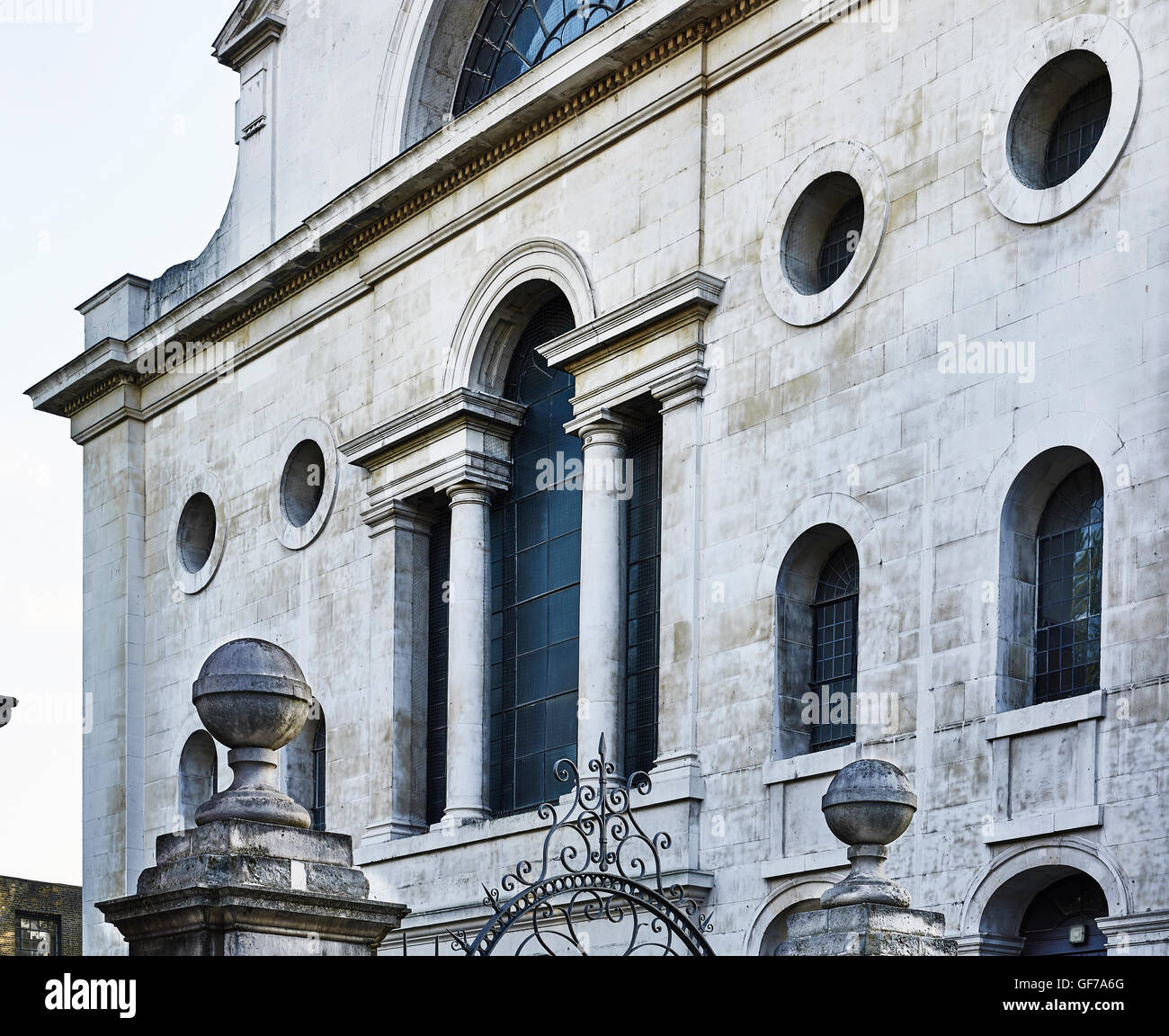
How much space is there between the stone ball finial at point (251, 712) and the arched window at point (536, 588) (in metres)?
13.7

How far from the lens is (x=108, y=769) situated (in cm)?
3319

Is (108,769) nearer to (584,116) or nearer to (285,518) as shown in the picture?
(285,518)

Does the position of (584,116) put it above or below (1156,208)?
above

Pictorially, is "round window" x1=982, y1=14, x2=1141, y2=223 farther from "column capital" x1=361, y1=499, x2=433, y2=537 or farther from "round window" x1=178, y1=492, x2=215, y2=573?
"round window" x1=178, y1=492, x2=215, y2=573

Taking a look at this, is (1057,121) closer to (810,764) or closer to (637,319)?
(637,319)

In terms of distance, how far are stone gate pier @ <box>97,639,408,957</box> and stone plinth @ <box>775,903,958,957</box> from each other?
103 inches

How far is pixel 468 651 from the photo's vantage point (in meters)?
26.2

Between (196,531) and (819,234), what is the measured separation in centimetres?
1458

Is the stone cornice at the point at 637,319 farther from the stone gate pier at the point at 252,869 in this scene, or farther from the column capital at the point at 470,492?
the stone gate pier at the point at 252,869

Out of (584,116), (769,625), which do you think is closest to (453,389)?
(584,116)

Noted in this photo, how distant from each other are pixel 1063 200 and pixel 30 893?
33577 mm

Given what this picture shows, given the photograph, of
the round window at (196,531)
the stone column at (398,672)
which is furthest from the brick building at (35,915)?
the stone column at (398,672)

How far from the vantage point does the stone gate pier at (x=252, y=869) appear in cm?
1045

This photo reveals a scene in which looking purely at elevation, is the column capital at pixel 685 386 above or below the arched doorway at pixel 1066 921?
above
